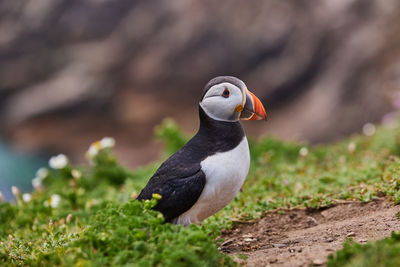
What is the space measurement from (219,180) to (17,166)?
18.1 m

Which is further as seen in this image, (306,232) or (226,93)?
(306,232)

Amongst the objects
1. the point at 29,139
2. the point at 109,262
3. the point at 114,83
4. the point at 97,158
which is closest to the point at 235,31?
the point at 114,83

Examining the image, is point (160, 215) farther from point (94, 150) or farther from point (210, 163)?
point (94, 150)

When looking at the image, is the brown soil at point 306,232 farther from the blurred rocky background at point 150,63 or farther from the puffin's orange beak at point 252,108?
the blurred rocky background at point 150,63

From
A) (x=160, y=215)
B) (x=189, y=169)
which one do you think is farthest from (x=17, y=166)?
(x=160, y=215)

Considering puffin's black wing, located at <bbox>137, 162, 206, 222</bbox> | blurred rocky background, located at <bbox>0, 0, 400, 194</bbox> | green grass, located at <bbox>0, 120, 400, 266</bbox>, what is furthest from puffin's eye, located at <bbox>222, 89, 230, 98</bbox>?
blurred rocky background, located at <bbox>0, 0, 400, 194</bbox>

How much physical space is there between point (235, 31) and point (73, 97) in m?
8.93

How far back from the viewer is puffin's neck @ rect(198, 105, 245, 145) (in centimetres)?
369

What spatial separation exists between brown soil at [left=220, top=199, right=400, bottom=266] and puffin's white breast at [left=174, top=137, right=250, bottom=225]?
1.53 ft

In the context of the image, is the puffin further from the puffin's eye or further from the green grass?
the green grass

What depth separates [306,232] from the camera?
4.06 m

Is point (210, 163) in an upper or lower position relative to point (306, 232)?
upper

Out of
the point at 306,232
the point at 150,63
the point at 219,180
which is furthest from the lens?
the point at 150,63

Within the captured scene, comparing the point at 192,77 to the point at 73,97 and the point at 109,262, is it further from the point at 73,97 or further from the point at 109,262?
the point at 109,262
